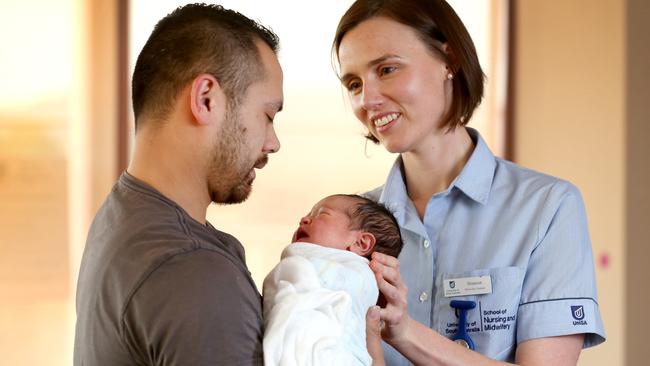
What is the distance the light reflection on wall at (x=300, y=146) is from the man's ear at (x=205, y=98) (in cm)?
233

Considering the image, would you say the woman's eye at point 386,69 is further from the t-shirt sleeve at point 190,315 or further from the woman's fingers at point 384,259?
the t-shirt sleeve at point 190,315

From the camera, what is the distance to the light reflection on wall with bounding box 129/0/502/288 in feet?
11.9

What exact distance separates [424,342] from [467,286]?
248 mm

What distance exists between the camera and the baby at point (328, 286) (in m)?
1.27

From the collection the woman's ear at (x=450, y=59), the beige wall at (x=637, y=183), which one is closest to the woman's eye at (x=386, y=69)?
the woman's ear at (x=450, y=59)

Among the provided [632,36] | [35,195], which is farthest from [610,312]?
[35,195]

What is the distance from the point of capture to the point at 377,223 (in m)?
1.65

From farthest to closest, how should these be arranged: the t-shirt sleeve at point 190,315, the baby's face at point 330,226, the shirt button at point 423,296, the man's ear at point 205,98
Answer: the shirt button at point 423,296 < the baby's face at point 330,226 < the man's ear at point 205,98 < the t-shirt sleeve at point 190,315

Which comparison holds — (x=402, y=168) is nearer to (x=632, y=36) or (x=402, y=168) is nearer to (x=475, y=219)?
(x=475, y=219)

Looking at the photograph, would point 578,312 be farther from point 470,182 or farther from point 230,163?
point 230,163

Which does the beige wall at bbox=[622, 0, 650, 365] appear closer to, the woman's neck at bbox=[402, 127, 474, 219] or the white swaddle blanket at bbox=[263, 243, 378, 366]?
the woman's neck at bbox=[402, 127, 474, 219]

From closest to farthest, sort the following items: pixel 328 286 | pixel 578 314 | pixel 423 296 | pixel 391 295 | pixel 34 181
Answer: pixel 328 286 < pixel 391 295 < pixel 578 314 < pixel 423 296 < pixel 34 181

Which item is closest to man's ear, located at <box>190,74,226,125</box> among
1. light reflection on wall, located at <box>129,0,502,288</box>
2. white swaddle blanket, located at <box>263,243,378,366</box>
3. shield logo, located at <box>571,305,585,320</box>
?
white swaddle blanket, located at <box>263,243,378,366</box>

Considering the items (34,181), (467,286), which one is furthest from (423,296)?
(34,181)
